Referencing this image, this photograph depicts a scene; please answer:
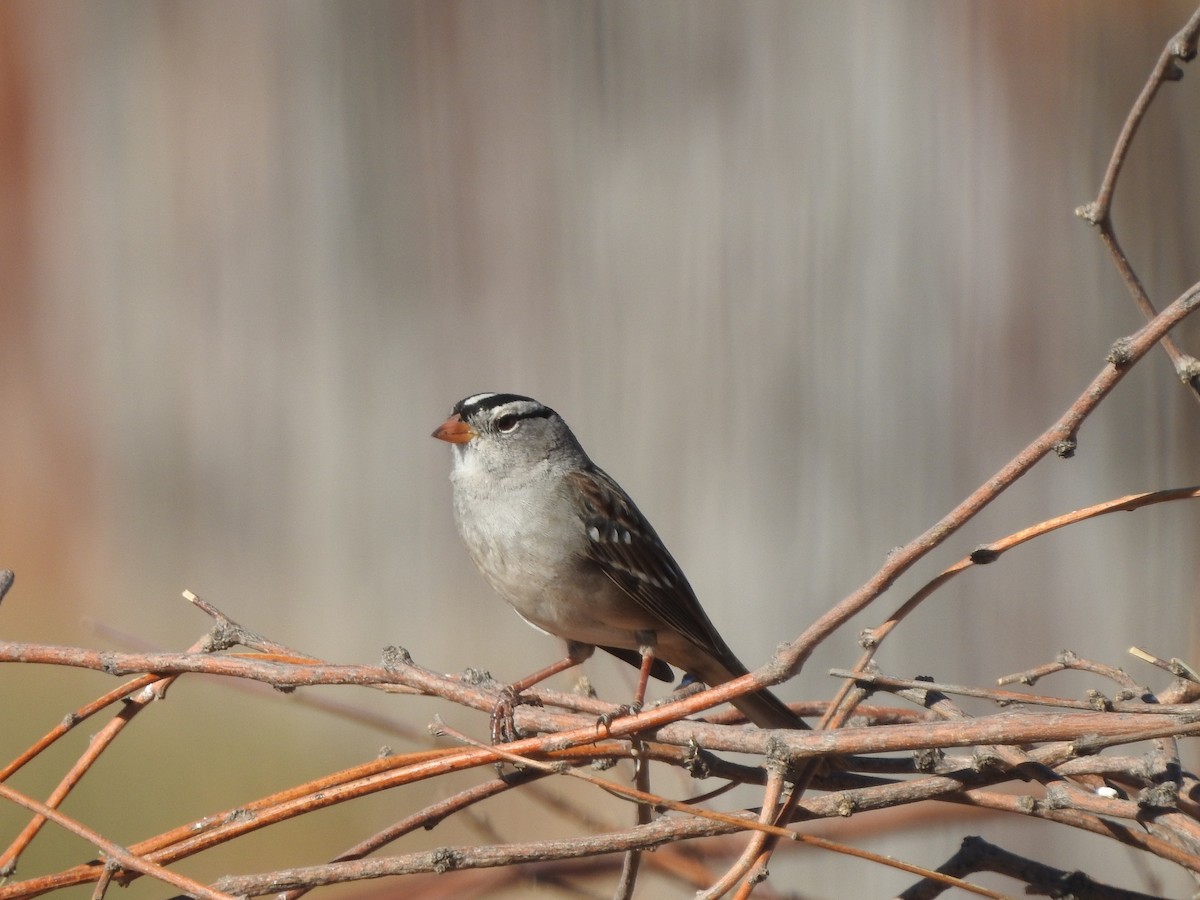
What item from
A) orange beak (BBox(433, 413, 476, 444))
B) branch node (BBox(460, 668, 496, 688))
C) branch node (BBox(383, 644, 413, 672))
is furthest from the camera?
orange beak (BBox(433, 413, 476, 444))

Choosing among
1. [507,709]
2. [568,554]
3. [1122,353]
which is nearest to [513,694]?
[507,709]

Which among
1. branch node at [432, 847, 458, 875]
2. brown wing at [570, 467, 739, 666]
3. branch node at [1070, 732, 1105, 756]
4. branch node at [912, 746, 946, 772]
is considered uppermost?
brown wing at [570, 467, 739, 666]

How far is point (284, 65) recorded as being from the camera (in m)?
4.15

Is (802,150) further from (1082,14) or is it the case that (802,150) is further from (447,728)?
(447,728)

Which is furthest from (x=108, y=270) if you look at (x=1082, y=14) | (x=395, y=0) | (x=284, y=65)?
(x=1082, y=14)

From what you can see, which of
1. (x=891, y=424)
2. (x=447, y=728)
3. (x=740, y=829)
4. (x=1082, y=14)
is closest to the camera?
(x=740, y=829)

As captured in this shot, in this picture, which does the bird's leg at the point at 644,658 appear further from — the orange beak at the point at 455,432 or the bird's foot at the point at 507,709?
the orange beak at the point at 455,432

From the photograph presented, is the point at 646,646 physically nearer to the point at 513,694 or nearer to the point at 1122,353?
the point at 513,694

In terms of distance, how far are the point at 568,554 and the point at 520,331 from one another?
1295 millimetres

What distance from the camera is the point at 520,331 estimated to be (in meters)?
3.76

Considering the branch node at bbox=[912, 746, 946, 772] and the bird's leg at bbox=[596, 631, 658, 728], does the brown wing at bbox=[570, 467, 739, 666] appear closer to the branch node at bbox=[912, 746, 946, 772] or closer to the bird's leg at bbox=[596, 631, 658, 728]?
the bird's leg at bbox=[596, 631, 658, 728]

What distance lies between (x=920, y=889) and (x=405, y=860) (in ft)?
1.94

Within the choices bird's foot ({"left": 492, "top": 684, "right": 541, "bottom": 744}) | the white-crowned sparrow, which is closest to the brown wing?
the white-crowned sparrow

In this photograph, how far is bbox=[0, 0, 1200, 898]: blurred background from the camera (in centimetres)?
292
